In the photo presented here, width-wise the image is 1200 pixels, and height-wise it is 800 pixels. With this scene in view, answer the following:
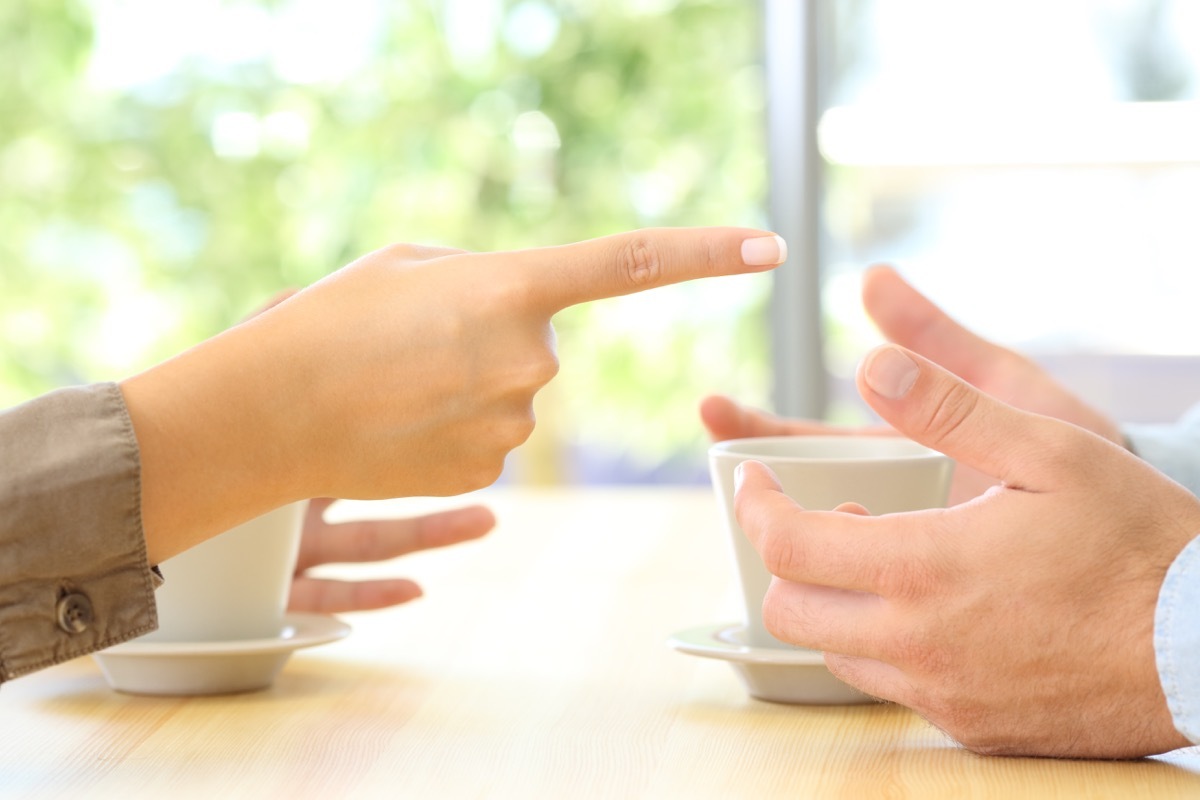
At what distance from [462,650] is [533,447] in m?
2.43

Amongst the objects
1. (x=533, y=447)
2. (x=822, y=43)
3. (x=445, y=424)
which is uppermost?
(x=822, y=43)

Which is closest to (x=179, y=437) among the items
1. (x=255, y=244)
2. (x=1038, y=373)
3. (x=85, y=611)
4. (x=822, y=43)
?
(x=85, y=611)

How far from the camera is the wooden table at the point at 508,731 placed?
57 cm

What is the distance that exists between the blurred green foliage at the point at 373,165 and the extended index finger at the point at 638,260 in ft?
8.04

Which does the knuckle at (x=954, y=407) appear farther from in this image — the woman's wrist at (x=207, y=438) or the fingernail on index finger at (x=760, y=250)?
the woman's wrist at (x=207, y=438)

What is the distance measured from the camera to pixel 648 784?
0.56 m

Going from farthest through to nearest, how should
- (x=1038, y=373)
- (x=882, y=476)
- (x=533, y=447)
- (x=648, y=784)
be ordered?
(x=533, y=447) → (x=1038, y=373) → (x=882, y=476) → (x=648, y=784)

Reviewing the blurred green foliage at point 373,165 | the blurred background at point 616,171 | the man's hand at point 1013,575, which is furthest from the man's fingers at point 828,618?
the blurred green foliage at point 373,165

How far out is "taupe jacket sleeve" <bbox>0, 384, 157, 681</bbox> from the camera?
0.58 meters

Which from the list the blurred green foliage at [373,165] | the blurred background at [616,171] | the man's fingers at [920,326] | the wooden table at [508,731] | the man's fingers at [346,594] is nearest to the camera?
the wooden table at [508,731]

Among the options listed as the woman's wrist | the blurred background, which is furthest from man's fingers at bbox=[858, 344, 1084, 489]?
the blurred background

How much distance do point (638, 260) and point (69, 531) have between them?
0.94 ft

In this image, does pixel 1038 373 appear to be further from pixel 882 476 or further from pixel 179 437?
pixel 179 437

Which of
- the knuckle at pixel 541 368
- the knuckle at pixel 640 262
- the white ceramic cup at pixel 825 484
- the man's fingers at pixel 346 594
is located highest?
the knuckle at pixel 640 262
